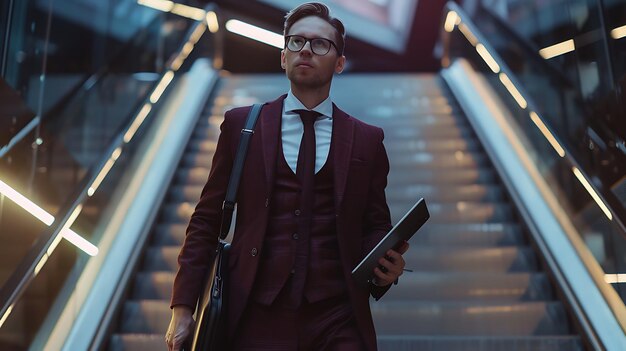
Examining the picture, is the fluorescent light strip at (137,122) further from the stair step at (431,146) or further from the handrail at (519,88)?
the handrail at (519,88)

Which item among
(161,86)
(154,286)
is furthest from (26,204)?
(161,86)

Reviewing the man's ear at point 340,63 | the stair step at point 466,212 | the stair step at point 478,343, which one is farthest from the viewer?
the stair step at point 466,212

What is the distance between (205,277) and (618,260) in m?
2.64

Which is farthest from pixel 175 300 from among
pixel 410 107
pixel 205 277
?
pixel 410 107

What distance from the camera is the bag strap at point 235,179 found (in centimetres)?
195

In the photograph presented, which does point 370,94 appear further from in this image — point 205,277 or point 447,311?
point 205,277

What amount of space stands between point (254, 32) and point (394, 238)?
1443 cm

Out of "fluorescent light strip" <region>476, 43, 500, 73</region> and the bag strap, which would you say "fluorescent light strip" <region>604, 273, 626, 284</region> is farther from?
"fluorescent light strip" <region>476, 43, 500, 73</region>

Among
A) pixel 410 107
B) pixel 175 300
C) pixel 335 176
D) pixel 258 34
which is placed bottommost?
pixel 175 300

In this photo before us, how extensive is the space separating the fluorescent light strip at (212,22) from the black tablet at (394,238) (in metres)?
8.34

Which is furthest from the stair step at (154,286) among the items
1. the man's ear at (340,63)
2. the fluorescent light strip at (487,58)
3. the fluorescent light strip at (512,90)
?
the fluorescent light strip at (487,58)

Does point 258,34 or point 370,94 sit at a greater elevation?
point 258,34

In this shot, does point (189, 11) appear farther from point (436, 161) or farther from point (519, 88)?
point (519, 88)

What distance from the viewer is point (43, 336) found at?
3662mm
